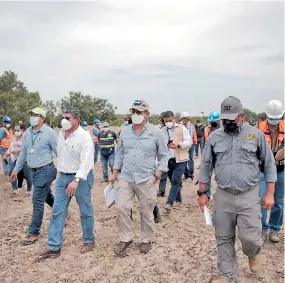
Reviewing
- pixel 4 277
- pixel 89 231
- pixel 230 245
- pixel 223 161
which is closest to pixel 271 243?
pixel 230 245

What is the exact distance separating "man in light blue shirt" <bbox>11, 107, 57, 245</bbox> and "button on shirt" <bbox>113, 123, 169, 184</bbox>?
3.49 feet

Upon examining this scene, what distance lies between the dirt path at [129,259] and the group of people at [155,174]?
0.18 m

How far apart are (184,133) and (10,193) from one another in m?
4.78

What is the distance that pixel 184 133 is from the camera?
6875 millimetres

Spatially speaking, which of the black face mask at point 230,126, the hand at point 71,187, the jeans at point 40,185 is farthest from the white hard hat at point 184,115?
the black face mask at point 230,126

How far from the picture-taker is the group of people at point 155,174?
3695 mm

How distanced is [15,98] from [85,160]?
3413 centimetres

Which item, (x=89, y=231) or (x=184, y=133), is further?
(x=184, y=133)

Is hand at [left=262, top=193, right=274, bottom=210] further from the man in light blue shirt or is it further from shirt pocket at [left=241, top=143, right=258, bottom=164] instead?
the man in light blue shirt

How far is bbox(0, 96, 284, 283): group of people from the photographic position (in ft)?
12.1

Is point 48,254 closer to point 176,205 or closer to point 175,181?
point 175,181

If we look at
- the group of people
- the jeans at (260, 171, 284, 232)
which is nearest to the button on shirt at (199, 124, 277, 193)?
the group of people

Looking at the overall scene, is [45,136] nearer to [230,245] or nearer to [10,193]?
[230,245]

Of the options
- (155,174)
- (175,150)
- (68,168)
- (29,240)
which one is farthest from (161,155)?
(29,240)
